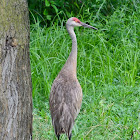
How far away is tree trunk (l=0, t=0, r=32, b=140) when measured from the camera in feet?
8.46

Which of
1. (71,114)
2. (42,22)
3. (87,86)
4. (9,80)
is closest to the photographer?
(9,80)

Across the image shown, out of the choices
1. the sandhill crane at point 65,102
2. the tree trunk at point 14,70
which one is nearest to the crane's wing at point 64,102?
the sandhill crane at point 65,102

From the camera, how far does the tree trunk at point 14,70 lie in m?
2.58

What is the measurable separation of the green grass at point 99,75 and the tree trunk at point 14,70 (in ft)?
4.71

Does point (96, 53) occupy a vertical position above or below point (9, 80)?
below

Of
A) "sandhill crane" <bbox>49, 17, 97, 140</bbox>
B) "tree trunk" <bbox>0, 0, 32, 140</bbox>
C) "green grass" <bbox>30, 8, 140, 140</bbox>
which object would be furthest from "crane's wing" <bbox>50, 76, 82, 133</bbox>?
"tree trunk" <bbox>0, 0, 32, 140</bbox>

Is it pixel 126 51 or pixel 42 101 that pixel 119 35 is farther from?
pixel 42 101

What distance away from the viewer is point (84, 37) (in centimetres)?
630

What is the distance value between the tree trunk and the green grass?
1.43 metres

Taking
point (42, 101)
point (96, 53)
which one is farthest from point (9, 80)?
point (96, 53)

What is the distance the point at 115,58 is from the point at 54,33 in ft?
4.01

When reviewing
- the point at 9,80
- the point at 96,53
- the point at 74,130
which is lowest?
the point at 74,130

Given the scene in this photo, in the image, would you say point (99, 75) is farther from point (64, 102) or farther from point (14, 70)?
point (14, 70)

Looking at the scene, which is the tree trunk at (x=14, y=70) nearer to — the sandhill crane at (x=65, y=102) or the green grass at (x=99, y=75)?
the sandhill crane at (x=65, y=102)
